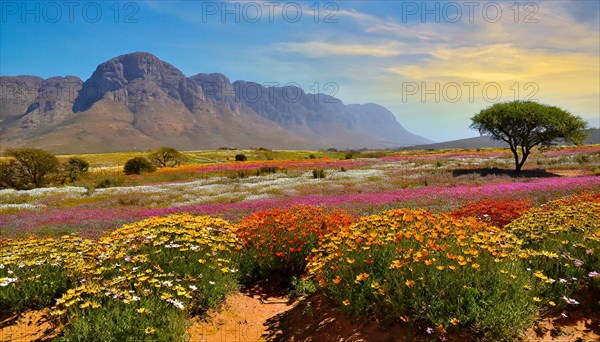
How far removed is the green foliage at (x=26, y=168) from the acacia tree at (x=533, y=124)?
187 ft

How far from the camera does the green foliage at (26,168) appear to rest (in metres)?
43.8

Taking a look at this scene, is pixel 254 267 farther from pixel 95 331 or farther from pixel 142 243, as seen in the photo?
pixel 95 331

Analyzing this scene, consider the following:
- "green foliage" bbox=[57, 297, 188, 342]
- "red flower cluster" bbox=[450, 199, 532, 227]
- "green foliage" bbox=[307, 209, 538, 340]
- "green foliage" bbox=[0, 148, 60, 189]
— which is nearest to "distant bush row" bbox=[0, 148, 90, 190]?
"green foliage" bbox=[0, 148, 60, 189]

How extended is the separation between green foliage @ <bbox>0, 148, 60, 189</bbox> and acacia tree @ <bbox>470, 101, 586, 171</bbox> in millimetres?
57064

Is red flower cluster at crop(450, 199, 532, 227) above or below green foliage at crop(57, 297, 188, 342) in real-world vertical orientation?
above

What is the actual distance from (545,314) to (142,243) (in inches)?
290

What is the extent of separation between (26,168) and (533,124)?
209ft

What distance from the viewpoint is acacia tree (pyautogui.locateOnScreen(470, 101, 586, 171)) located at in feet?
135

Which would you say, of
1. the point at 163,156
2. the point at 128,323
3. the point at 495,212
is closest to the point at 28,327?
the point at 128,323

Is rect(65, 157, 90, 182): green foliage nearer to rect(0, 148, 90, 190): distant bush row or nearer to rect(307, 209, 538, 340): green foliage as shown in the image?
rect(0, 148, 90, 190): distant bush row

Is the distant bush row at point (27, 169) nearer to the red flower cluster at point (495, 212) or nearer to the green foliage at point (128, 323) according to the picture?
the green foliage at point (128, 323)

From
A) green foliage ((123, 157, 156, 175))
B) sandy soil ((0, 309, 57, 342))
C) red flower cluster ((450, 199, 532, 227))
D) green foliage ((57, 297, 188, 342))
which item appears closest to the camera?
green foliage ((57, 297, 188, 342))

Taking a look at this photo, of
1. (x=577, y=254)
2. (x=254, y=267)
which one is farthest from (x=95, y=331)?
(x=577, y=254)

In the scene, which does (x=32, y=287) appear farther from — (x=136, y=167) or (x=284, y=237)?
(x=136, y=167)
